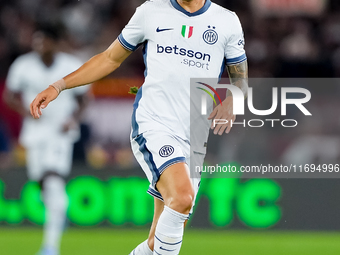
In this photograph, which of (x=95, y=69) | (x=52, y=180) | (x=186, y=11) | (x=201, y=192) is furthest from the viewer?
(x=201, y=192)

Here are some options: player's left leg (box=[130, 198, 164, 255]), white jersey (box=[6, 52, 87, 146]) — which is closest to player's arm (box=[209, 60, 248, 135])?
player's left leg (box=[130, 198, 164, 255])

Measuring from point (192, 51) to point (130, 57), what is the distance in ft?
23.0

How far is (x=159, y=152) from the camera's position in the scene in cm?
427

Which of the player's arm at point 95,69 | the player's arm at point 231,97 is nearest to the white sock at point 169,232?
the player's arm at point 231,97

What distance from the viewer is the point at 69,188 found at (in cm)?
876

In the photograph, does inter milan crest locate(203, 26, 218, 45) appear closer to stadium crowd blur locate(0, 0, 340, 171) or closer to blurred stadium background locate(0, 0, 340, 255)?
blurred stadium background locate(0, 0, 340, 255)

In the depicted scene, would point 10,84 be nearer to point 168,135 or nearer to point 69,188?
point 69,188

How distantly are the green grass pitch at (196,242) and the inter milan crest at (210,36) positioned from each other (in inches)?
139

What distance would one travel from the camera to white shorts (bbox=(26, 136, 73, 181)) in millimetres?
7172

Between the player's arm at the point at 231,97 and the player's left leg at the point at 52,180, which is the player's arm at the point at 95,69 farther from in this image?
the player's left leg at the point at 52,180

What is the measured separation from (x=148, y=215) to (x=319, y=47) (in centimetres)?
497

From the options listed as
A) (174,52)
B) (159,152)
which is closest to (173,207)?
(159,152)

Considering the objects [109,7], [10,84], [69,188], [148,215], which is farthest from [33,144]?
[109,7]

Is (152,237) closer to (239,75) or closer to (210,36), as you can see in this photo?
(239,75)
